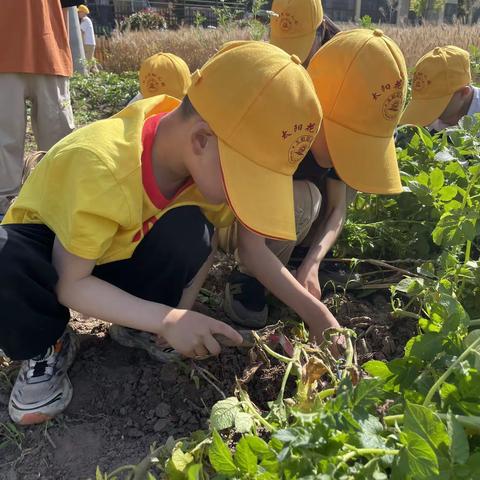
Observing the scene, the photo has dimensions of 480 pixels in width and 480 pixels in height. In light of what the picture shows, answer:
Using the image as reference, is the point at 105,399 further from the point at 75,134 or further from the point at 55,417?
the point at 75,134

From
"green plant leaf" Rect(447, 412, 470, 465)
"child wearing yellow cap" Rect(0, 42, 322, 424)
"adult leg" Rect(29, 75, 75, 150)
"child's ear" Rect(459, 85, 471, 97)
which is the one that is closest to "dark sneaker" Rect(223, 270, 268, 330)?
"child wearing yellow cap" Rect(0, 42, 322, 424)

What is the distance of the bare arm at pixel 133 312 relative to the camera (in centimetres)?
121

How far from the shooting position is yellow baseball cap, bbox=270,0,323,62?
2.08 m

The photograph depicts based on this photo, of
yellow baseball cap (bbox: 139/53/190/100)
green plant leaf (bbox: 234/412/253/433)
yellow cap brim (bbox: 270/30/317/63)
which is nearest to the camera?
green plant leaf (bbox: 234/412/253/433)

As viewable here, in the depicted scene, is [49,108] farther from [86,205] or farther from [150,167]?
[86,205]

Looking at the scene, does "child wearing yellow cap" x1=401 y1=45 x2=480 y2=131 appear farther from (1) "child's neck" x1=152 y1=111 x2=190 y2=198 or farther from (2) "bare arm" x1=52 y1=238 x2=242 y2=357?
(2) "bare arm" x1=52 y1=238 x2=242 y2=357

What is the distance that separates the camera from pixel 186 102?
126cm

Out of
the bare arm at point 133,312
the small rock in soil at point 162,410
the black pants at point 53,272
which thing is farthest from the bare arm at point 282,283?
the small rock in soil at point 162,410

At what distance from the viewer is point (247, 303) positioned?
1.66 m

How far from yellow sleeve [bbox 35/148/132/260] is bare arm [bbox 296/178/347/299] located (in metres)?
0.57

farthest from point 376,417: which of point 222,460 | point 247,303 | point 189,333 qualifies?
point 247,303

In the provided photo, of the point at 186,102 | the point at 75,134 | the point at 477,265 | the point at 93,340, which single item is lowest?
the point at 93,340

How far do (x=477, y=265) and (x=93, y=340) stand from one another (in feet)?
3.22

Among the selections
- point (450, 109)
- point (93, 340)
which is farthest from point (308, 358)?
point (450, 109)
